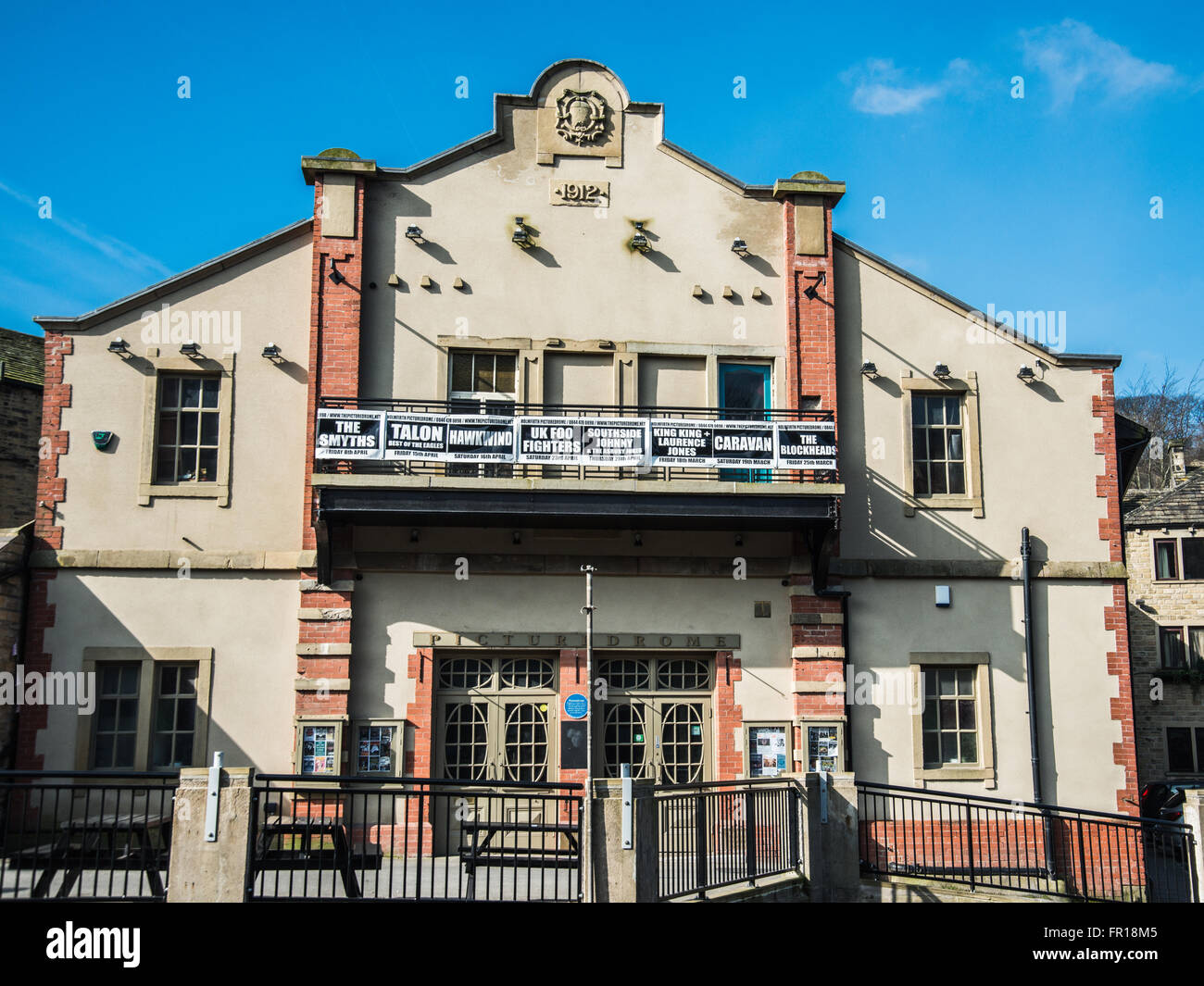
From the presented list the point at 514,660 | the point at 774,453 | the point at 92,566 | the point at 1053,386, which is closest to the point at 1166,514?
the point at 1053,386

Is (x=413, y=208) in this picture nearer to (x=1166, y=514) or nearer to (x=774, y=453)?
(x=774, y=453)

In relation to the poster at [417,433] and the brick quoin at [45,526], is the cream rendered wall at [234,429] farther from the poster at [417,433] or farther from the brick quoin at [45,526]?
the poster at [417,433]

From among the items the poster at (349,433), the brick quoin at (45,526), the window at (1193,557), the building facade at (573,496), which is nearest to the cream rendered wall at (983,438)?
the building facade at (573,496)

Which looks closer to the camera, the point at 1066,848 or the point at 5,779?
the point at 5,779

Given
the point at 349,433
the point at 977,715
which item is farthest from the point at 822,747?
the point at 349,433

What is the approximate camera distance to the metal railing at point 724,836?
10.6 meters

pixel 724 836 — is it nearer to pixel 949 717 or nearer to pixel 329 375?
pixel 949 717

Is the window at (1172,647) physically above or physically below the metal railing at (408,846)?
above

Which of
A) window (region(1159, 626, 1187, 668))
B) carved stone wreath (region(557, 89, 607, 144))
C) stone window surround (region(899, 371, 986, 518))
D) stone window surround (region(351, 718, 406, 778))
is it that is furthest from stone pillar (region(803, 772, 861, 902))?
window (region(1159, 626, 1187, 668))

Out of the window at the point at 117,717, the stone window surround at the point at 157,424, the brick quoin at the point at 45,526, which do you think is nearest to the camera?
the brick quoin at the point at 45,526

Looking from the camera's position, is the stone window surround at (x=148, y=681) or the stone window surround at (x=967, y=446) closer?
the stone window surround at (x=148, y=681)

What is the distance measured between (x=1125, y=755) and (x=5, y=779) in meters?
15.8

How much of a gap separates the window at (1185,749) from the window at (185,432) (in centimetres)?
2555

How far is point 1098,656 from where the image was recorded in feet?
52.8
